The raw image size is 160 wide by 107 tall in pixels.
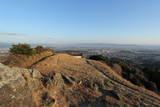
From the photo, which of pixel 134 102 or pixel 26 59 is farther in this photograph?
pixel 26 59

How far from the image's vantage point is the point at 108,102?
5664 mm

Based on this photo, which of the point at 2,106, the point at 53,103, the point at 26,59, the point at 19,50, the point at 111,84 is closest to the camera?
the point at 2,106

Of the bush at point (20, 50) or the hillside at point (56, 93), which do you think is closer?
the hillside at point (56, 93)

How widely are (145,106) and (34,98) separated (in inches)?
197

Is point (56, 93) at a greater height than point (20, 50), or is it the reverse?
point (20, 50)

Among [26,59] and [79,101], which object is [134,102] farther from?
[26,59]

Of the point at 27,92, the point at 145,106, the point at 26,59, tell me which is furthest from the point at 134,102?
the point at 26,59

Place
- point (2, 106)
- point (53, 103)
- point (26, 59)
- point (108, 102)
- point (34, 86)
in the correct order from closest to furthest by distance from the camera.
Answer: point (2, 106) → point (53, 103) → point (108, 102) → point (34, 86) → point (26, 59)

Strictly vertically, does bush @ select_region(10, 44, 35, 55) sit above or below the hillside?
above

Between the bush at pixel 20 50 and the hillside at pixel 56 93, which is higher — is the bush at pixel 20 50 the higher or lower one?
the higher one

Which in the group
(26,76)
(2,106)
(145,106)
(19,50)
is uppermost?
(19,50)

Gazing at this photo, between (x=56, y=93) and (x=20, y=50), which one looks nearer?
(x=56, y=93)

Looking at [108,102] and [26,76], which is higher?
[26,76]

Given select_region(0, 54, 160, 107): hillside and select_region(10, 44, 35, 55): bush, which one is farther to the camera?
select_region(10, 44, 35, 55): bush
